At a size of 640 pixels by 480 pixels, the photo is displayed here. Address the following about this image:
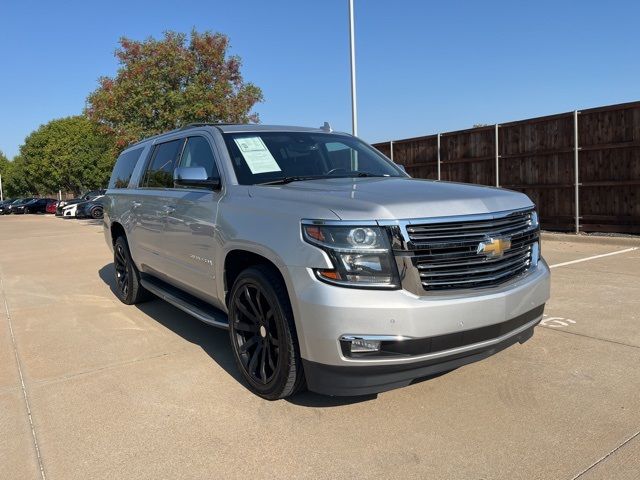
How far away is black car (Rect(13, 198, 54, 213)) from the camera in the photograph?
48.6m

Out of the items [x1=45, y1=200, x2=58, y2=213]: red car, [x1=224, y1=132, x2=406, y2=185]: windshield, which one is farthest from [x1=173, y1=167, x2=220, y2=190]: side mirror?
[x1=45, y1=200, x2=58, y2=213]: red car

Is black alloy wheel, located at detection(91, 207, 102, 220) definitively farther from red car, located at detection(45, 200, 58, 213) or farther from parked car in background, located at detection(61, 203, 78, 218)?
red car, located at detection(45, 200, 58, 213)

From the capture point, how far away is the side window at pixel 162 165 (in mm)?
5191

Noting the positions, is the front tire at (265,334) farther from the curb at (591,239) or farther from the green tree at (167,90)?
the green tree at (167,90)

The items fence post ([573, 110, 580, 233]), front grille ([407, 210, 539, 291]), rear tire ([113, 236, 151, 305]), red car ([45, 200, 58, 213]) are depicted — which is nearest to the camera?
front grille ([407, 210, 539, 291])

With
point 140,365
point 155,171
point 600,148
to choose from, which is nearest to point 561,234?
point 600,148

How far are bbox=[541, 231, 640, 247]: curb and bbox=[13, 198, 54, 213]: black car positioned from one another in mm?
46973

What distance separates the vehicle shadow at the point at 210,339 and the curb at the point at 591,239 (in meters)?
8.78

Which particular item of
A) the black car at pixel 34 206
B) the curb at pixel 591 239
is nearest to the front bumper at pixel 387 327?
the curb at pixel 591 239

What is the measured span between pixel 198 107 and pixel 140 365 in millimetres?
16653

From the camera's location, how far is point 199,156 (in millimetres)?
4672

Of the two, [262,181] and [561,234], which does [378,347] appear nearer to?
[262,181]

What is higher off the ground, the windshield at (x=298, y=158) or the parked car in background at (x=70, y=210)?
the windshield at (x=298, y=158)

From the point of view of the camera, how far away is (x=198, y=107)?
19.8m
